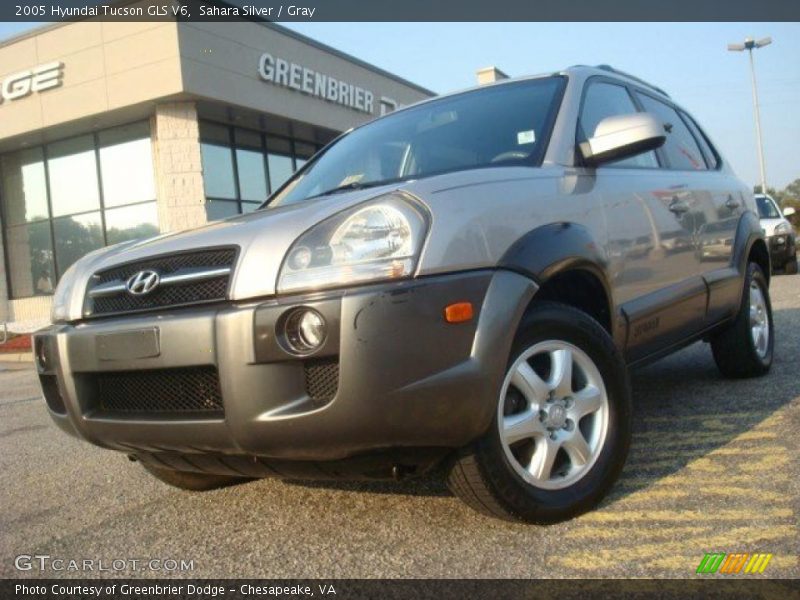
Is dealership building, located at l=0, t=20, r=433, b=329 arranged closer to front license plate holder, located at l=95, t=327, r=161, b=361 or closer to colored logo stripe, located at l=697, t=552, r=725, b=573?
front license plate holder, located at l=95, t=327, r=161, b=361

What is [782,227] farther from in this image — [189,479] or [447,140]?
[189,479]

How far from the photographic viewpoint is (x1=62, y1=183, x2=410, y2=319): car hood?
213cm

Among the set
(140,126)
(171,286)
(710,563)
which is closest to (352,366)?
(171,286)

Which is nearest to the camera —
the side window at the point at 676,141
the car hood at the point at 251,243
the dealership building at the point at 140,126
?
the car hood at the point at 251,243

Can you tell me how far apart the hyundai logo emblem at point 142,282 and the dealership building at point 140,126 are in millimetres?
13614

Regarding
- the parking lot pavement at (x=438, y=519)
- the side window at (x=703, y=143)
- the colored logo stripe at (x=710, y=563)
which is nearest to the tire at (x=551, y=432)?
the parking lot pavement at (x=438, y=519)

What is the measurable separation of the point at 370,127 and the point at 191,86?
12389 mm

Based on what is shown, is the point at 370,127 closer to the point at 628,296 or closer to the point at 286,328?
the point at 628,296

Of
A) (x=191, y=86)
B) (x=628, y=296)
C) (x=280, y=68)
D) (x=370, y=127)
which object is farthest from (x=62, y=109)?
(x=628, y=296)

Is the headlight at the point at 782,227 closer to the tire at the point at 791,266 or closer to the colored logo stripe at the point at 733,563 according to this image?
the tire at the point at 791,266

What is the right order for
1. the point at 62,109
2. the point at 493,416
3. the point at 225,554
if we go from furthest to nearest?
the point at 62,109 < the point at 225,554 < the point at 493,416

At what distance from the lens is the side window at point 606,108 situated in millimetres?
3193

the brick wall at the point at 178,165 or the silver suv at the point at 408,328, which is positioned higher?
the brick wall at the point at 178,165

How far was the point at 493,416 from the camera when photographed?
7.27 feet
